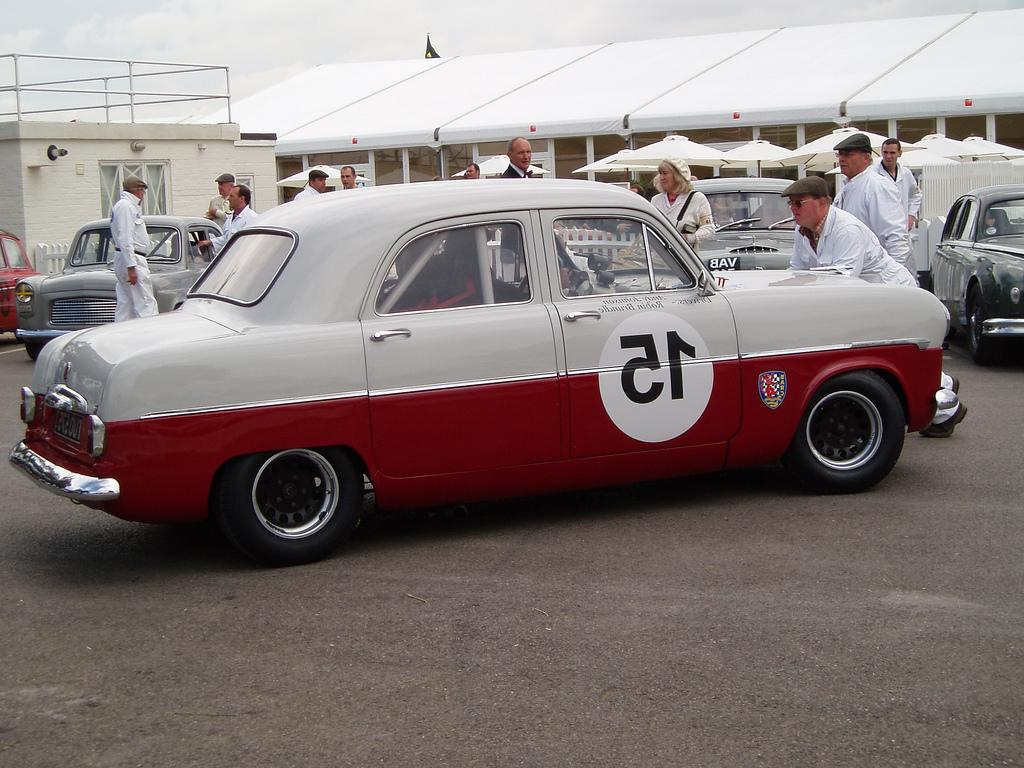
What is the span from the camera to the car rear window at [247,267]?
6098 millimetres

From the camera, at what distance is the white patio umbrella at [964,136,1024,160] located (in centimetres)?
2325

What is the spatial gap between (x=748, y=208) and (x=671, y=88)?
15870 millimetres

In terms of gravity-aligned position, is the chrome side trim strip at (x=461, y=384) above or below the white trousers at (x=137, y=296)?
below

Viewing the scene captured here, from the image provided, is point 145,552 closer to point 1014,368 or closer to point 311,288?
point 311,288

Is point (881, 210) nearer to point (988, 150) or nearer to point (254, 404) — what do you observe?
point (254, 404)

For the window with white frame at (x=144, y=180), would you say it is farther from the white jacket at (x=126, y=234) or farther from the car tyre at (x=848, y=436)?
the car tyre at (x=848, y=436)

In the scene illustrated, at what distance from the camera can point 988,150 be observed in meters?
23.4

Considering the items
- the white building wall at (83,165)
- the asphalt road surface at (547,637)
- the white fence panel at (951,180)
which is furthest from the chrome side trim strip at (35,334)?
the white fence panel at (951,180)

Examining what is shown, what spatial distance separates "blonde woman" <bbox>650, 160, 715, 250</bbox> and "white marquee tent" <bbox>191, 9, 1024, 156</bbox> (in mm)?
17091

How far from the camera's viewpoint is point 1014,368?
11914 millimetres

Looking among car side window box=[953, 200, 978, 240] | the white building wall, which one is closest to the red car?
the white building wall

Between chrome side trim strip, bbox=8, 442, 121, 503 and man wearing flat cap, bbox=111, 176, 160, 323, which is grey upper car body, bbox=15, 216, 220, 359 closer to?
man wearing flat cap, bbox=111, 176, 160, 323

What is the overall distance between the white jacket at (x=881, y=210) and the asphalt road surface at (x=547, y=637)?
2.75 meters

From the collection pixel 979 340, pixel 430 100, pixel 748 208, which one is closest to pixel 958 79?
pixel 748 208
